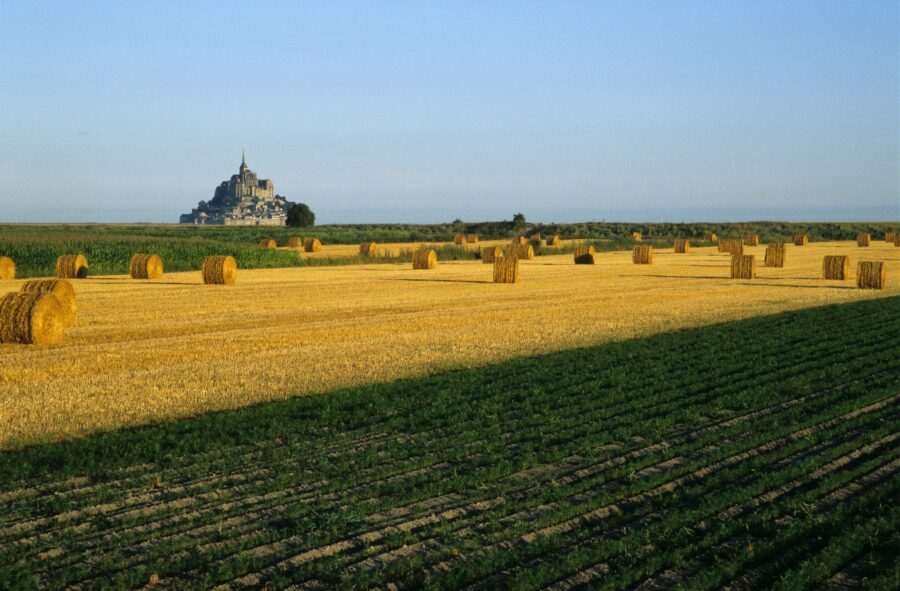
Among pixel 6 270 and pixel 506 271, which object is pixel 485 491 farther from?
pixel 6 270

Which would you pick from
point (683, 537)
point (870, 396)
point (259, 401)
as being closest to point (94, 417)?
point (259, 401)

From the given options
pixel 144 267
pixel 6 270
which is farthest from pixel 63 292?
pixel 6 270

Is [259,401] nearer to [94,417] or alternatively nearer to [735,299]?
[94,417]

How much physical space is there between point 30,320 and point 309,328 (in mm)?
5757

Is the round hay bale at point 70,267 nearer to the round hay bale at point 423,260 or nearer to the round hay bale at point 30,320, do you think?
the round hay bale at point 423,260

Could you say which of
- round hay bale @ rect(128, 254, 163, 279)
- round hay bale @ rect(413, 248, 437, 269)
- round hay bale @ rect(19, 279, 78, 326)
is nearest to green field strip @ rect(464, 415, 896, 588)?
round hay bale @ rect(19, 279, 78, 326)

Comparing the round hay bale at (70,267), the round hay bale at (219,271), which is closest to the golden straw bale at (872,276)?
the round hay bale at (219,271)

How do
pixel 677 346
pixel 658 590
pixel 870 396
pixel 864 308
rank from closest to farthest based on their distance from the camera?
1. pixel 658 590
2. pixel 870 396
3. pixel 677 346
4. pixel 864 308

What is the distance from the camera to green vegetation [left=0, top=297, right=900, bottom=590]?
6.86 metres

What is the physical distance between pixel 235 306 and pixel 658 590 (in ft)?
69.8

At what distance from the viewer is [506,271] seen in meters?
36.0

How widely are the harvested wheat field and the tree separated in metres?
104

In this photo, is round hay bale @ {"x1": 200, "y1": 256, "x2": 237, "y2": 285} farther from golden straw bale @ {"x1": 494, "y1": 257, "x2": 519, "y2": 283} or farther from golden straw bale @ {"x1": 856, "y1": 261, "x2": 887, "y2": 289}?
golden straw bale @ {"x1": 856, "y1": 261, "x2": 887, "y2": 289}

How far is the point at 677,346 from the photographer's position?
1823cm
